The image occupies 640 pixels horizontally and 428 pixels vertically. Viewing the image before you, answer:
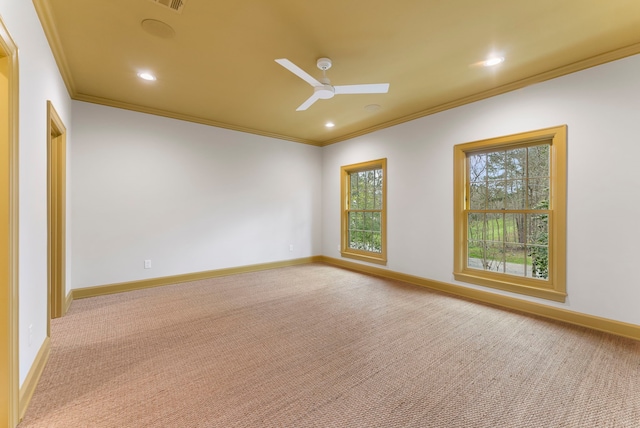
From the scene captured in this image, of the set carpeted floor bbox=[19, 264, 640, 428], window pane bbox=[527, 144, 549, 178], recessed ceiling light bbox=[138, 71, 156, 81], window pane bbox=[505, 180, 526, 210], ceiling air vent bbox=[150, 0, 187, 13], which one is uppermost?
recessed ceiling light bbox=[138, 71, 156, 81]

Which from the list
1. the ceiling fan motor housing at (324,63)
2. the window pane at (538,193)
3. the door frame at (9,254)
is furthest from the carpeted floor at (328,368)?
the ceiling fan motor housing at (324,63)

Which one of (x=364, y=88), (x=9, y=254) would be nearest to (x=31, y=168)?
(x=9, y=254)

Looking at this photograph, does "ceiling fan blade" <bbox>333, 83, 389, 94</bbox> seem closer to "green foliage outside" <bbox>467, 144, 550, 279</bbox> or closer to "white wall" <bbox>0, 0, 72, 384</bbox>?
"green foliage outside" <bbox>467, 144, 550, 279</bbox>

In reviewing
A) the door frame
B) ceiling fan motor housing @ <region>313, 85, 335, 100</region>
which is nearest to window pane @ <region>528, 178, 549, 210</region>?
ceiling fan motor housing @ <region>313, 85, 335, 100</region>

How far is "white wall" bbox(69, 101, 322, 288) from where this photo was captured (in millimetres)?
3643

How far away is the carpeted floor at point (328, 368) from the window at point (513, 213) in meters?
0.51

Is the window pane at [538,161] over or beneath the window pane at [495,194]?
over

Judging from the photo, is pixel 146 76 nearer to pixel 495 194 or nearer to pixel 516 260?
pixel 495 194

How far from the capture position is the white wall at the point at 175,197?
3.64 m

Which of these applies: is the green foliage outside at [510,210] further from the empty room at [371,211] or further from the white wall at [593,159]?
the white wall at [593,159]

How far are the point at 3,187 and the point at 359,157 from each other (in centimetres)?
461

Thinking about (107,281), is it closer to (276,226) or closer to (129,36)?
(276,226)

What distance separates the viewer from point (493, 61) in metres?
2.71

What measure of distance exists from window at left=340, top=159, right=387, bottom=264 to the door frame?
430 centimetres
